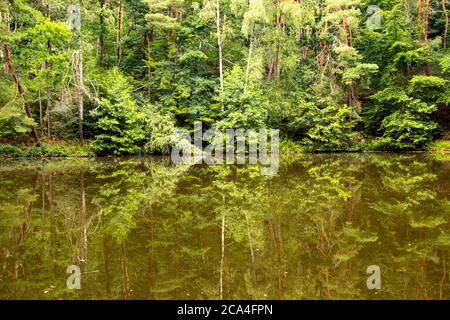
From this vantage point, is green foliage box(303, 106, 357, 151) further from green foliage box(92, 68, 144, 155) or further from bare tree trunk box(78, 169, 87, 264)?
bare tree trunk box(78, 169, 87, 264)

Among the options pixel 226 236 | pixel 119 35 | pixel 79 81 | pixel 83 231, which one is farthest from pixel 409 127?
pixel 83 231

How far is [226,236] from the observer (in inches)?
324

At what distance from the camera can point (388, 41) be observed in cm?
2586

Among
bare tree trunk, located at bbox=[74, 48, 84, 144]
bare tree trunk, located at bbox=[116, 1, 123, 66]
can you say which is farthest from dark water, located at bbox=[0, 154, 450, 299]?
bare tree trunk, located at bbox=[116, 1, 123, 66]

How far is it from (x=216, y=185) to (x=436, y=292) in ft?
29.5

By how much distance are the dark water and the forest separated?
8.20m

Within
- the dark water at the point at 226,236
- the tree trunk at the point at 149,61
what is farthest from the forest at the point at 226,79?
the dark water at the point at 226,236

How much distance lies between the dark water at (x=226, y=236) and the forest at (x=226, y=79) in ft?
26.9

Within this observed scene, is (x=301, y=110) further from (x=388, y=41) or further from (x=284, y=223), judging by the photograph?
(x=284, y=223)

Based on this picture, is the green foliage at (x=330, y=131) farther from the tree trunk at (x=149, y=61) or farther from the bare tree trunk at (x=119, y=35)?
the bare tree trunk at (x=119, y=35)

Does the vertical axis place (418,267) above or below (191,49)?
below

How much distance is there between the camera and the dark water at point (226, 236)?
5.83 m

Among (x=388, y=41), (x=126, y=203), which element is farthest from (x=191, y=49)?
(x=126, y=203)
